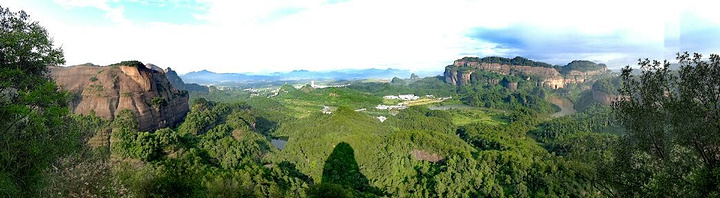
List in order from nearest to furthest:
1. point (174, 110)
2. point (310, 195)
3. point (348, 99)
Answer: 1. point (310, 195)
2. point (174, 110)
3. point (348, 99)

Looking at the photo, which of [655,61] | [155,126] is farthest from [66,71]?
[655,61]

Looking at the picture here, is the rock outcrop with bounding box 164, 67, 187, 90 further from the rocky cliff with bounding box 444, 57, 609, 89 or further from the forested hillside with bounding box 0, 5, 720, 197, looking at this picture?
the rocky cliff with bounding box 444, 57, 609, 89

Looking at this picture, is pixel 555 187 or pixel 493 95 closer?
pixel 555 187

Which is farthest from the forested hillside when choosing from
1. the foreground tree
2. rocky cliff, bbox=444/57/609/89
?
rocky cliff, bbox=444/57/609/89

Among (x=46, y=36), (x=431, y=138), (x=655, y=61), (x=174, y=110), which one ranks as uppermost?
(x=46, y=36)

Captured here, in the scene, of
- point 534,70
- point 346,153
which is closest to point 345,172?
point 346,153

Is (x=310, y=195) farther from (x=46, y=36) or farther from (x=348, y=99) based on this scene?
(x=348, y=99)
